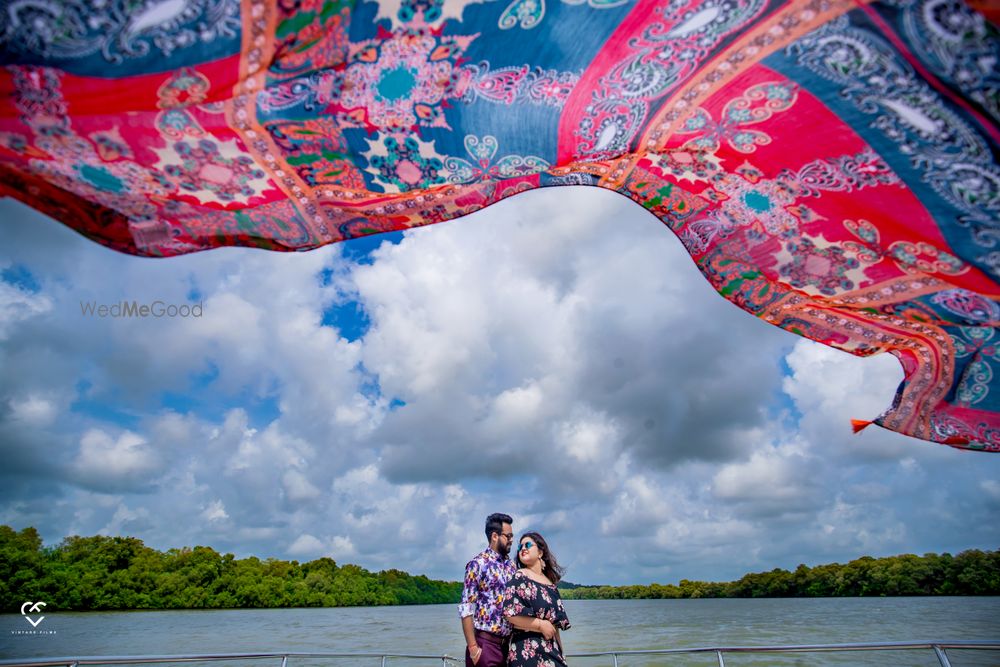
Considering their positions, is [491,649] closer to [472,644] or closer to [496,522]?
[472,644]

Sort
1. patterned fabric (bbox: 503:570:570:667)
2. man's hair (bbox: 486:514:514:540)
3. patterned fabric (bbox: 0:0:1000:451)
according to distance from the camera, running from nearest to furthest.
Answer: patterned fabric (bbox: 0:0:1000:451) < patterned fabric (bbox: 503:570:570:667) < man's hair (bbox: 486:514:514:540)

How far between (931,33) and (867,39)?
0.15 m

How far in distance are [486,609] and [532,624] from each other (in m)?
0.30

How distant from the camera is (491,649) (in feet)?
8.77

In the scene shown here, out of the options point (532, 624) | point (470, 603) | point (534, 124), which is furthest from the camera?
point (470, 603)

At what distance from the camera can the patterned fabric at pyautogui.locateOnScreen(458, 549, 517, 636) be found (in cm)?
269

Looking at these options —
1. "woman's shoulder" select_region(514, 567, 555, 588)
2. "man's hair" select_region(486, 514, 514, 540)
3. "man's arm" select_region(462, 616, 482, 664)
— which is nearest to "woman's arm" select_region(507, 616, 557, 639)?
"woman's shoulder" select_region(514, 567, 555, 588)

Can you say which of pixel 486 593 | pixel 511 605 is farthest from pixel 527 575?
pixel 486 593

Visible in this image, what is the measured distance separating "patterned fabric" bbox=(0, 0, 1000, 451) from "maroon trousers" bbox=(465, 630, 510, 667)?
194 cm

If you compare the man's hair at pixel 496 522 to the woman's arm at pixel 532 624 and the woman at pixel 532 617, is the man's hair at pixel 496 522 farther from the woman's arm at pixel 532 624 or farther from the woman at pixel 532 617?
the woman's arm at pixel 532 624

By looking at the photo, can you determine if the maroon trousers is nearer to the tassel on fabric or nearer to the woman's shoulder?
the woman's shoulder

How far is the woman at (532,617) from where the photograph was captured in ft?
8.21

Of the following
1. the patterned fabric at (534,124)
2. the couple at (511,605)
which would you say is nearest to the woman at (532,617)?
the couple at (511,605)

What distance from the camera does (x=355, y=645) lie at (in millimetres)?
26500
